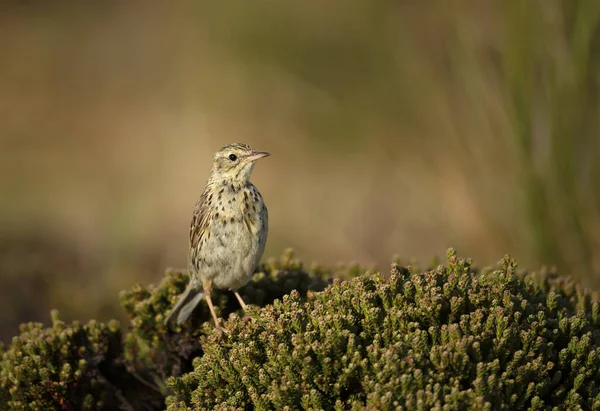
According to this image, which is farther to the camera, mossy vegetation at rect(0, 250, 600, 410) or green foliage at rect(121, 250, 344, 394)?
green foliage at rect(121, 250, 344, 394)

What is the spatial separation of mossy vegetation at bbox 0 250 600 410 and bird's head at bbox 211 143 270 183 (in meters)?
1.25

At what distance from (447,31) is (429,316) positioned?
5696 mm

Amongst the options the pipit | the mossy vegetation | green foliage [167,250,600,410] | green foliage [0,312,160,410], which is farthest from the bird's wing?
green foliage [167,250,600,410]

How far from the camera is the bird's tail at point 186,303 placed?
569 centimetres

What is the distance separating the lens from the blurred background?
7500 mm

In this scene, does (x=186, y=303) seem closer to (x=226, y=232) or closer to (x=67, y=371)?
(x=226, y=232)

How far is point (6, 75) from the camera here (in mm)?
20562

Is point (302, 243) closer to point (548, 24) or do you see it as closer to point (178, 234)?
point (178, 234)

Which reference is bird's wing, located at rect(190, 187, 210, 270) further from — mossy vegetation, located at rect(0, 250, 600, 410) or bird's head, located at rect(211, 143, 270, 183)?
mossy vegetation, located at rect(0, 250, 600, 410)

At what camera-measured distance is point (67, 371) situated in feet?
17.3

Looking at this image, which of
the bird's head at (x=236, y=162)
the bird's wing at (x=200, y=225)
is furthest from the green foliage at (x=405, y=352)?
the bird's head at (x=236, y=162)

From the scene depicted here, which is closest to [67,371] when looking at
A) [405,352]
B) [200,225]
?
[200,225]

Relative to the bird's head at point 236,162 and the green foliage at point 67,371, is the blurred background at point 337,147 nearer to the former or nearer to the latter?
the bird's head at point 236,162

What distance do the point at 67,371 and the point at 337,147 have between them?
7466mm
